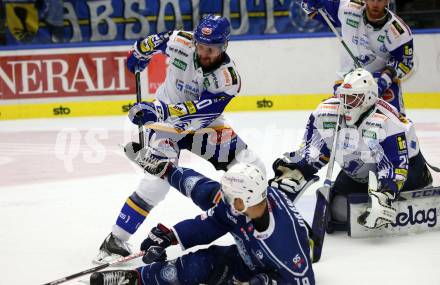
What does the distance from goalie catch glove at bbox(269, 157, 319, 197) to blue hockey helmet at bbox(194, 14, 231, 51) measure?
88 cm

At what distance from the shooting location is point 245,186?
125 inches

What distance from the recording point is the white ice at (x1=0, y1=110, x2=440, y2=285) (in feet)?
13.5

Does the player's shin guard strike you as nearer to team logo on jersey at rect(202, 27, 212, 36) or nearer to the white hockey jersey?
the white hockey jersey

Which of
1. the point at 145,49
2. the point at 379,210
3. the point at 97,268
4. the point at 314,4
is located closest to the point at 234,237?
the point at 97,268

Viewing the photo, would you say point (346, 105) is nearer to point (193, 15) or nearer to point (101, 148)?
point (101, 148)

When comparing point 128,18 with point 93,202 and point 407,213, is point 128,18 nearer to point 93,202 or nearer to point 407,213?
point 93,202

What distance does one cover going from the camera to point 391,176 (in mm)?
4508

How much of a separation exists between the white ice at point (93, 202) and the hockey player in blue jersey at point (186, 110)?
30 cm

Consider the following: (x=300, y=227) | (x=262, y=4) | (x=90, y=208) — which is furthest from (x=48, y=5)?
(x=300, y=227)

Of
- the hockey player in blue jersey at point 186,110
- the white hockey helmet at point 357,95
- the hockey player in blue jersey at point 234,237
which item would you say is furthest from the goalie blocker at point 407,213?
the hockey player in blue jersey at point 234,237

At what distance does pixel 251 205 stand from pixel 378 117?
5.32 feet

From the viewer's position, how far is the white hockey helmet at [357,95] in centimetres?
453

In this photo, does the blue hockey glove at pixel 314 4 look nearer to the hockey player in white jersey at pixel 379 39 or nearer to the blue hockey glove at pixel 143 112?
the hockey player in white jersey at pixel 379 39

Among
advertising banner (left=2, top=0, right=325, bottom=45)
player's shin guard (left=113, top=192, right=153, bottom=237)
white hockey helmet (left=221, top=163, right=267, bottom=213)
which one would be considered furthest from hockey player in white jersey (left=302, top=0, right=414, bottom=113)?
advertising banner (left=2, top=0, right=325, bottom=45)
